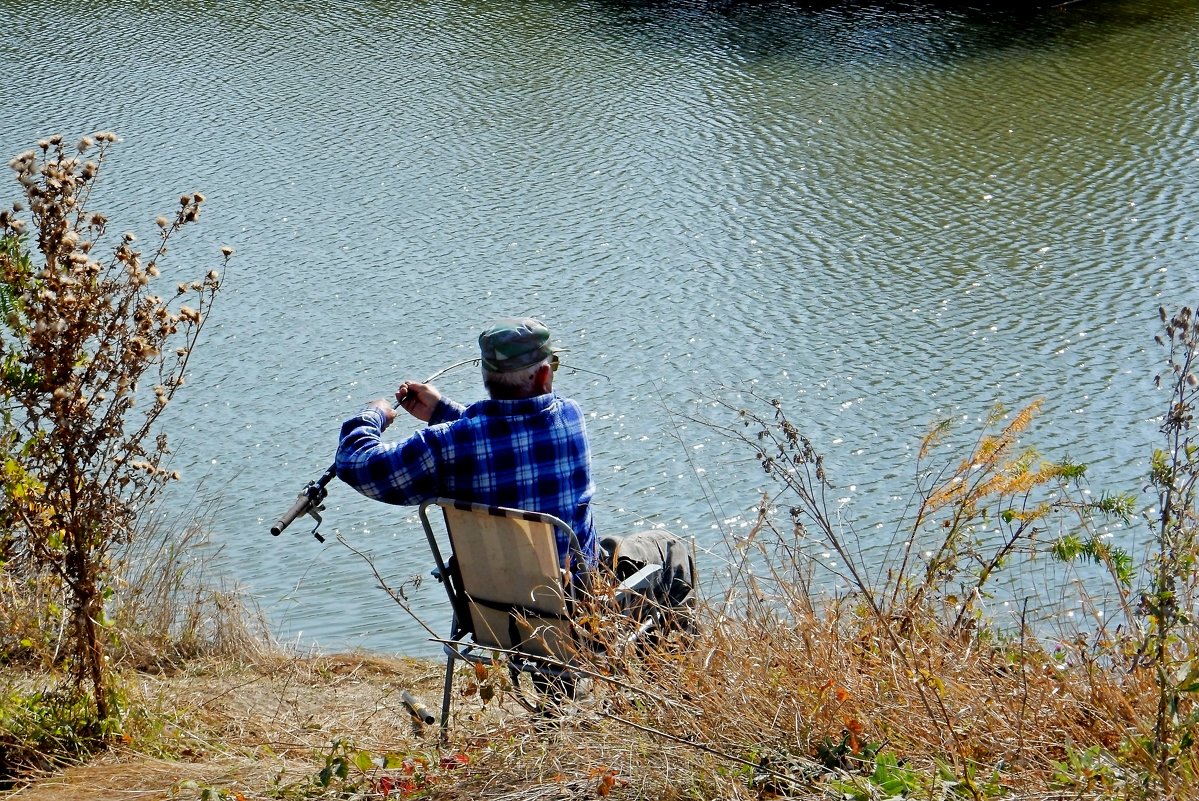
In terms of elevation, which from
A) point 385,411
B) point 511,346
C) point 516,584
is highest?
point 511,346

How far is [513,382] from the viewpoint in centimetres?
308

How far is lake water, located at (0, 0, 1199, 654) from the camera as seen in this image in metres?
6.12

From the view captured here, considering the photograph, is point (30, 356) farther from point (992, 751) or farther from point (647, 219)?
point (647, 219)

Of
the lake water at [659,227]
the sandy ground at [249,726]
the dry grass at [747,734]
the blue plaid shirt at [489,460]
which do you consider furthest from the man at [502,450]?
the lake water at [659,227]

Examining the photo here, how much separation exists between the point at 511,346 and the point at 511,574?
0.50 metres

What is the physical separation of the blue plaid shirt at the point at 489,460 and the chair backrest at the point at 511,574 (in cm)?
8

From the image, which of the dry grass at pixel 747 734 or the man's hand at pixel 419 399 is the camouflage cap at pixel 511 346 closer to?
the man's hand at pixel 419 399

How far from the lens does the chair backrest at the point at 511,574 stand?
288cm

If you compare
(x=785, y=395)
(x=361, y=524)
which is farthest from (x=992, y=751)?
(x=785, y=395)

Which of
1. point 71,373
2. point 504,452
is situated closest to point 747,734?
Result: point 504,452

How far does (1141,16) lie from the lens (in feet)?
48.4

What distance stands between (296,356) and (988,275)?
395cm

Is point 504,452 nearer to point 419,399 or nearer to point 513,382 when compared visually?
point 513,382

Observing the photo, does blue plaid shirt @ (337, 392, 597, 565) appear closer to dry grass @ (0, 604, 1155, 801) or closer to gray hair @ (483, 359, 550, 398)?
gray hair @ (483, 359, 550, 398)
